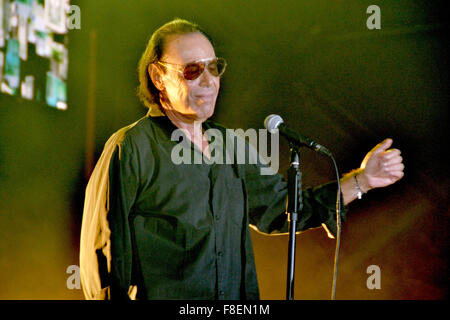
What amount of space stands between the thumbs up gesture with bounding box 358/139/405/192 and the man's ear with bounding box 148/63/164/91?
106 cm

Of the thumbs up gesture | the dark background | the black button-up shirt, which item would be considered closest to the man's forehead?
the black button-up shirt

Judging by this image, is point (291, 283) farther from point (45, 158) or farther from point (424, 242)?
point (45, 158)

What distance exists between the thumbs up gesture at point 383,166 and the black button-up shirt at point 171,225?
0.21 metres

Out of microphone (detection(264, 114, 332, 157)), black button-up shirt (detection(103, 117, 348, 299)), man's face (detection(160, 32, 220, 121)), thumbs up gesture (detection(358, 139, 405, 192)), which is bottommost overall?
black button-up shirt (detection(103, 117, 348, 299))

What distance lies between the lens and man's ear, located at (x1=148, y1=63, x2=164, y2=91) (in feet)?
7.30

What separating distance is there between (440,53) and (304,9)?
3.26 feet

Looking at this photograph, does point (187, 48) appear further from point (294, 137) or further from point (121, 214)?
point (121, 214)

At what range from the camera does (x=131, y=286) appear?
193 centimetres

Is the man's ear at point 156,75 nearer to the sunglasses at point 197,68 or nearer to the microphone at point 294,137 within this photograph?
the sunglasses at point 197,68

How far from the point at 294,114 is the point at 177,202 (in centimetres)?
159

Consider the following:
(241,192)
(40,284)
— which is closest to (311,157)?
(241,192)

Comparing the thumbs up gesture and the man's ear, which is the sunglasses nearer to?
the man's ear

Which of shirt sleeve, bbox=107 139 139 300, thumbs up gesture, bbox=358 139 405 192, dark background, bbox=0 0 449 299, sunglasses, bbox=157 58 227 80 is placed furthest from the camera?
dark background, bbox=0 0 449 299

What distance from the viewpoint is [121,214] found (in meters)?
1.81
